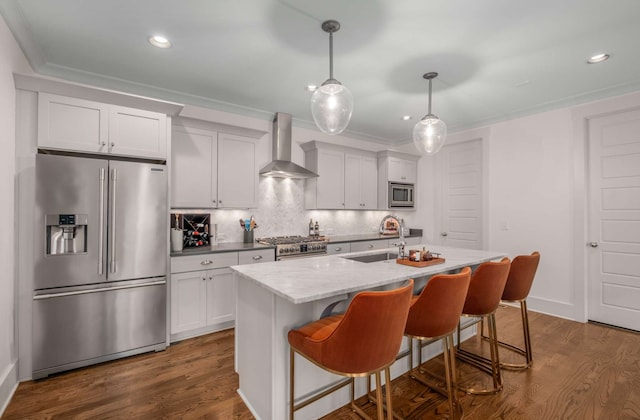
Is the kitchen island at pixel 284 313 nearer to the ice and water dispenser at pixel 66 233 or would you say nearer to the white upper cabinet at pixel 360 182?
the ice and water dispenser at pixel 66 233

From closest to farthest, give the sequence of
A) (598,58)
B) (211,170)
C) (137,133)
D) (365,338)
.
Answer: (365,338)
(598,58)
(137,133)
(211,170)

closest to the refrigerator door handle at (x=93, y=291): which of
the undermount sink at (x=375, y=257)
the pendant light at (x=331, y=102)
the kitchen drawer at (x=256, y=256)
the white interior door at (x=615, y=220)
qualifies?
the kitchen drawer at (x=256, y=256)

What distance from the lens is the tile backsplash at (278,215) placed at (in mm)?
3980

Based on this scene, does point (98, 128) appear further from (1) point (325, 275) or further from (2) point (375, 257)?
(2) point (375, 257)

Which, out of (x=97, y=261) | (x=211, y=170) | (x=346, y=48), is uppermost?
(x=346, y=48)

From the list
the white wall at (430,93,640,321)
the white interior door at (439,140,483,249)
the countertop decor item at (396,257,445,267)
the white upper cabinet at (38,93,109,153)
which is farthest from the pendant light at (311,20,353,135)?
the white interior door at (439,140,483,249)

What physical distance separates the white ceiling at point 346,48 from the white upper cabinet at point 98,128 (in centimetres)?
48

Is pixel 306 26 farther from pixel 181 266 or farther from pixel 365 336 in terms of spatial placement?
pixel 181 266

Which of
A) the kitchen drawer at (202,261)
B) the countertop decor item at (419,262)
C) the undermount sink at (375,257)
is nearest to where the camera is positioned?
the countertop decor item at (419,262)

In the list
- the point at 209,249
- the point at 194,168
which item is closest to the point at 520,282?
the point at 209,249

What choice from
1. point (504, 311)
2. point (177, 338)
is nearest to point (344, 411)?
point (177, 338)

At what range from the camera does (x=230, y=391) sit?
2258 mm

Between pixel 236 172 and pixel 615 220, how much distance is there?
4618mm

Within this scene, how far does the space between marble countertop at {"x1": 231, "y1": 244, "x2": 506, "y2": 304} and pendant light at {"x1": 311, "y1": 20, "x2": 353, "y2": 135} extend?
107 cm
